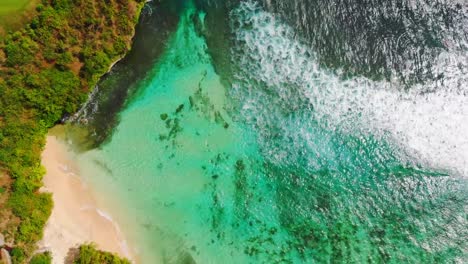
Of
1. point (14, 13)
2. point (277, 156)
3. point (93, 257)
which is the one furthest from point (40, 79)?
point (277, 156)

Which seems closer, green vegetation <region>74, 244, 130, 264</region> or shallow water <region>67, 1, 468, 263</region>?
green vegetation <region>74, 244, 130, 264</region>

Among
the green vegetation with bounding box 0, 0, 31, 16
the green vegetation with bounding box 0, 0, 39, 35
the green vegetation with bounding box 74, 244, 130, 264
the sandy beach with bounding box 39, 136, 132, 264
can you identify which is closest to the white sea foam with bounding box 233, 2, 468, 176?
the sandy beach with bounding box 39, 136, 132, 264

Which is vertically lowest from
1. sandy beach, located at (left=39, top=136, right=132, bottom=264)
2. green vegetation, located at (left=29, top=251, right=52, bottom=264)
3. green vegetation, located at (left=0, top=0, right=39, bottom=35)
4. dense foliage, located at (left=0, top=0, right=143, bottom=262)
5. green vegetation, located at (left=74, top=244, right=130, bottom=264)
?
green vegetation, located at (left=29, top=251, right=52, bottom=264)

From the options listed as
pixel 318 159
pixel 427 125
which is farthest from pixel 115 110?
pixel 427 125

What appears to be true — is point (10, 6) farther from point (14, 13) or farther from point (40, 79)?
point (40, 79)

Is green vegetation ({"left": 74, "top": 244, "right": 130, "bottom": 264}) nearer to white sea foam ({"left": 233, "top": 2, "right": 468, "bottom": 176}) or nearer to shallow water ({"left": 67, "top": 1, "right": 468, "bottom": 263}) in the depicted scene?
shallow water ({"left": 67, "top": 1, "right": 468, "bottom": 263})

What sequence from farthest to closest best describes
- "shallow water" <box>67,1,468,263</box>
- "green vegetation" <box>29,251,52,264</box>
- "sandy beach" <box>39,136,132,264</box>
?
1. "shallow water" <box>67,1,468,263</box>
2. "sandy beach" <box>39,136,132,264</box>
3. "green vegetation" <box>29,251,52,264</box>
